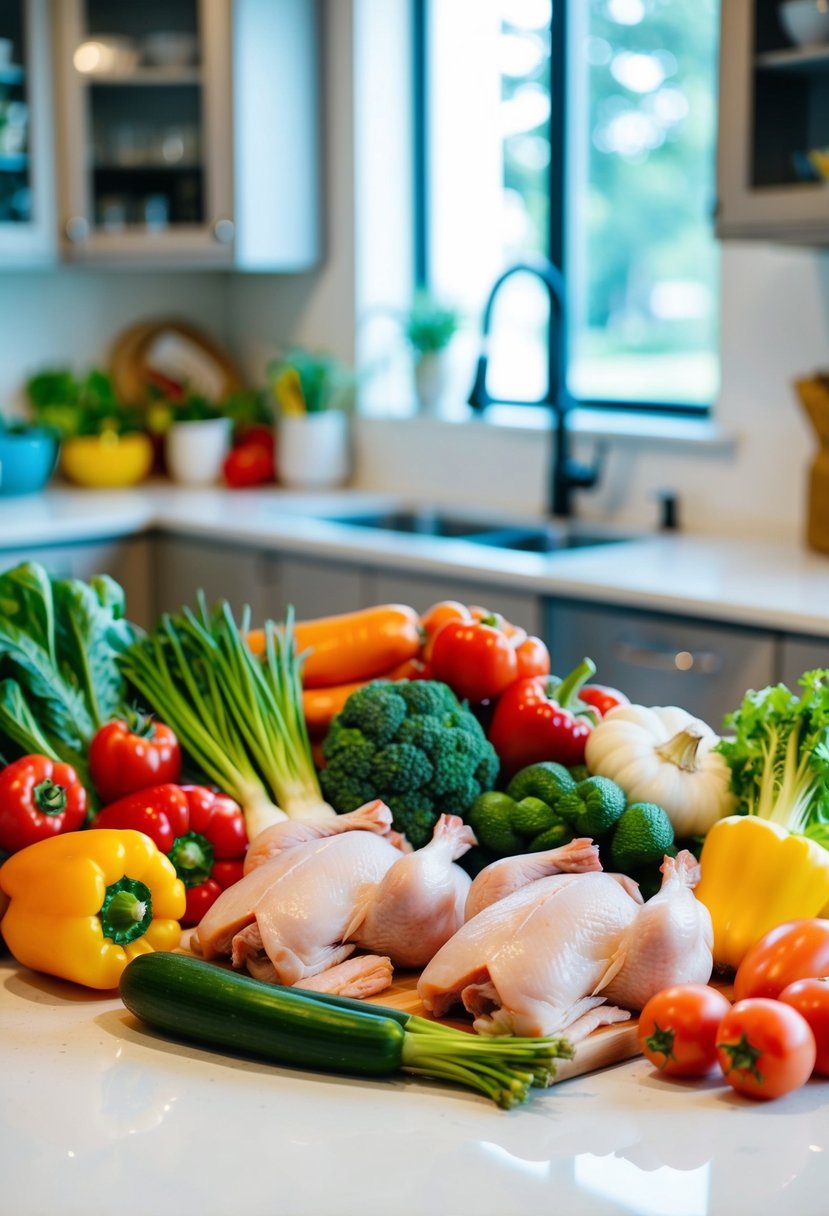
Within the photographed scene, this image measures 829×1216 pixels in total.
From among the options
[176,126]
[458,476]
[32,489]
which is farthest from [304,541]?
[176,126]

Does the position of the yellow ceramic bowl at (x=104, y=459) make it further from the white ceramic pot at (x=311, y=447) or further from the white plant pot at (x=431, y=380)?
the white plant pot at (x=431, y=380)

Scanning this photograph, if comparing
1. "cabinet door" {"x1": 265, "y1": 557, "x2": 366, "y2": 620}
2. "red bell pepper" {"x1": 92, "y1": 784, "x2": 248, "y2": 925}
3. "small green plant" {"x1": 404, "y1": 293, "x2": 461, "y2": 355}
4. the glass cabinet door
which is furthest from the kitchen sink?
"red bell pepper" {"x1": 92, "y1": 784, "x2": 248, "y2": 925}

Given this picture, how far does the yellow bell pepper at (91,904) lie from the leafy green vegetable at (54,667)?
0.67 ft

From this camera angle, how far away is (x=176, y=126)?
4.16 meters

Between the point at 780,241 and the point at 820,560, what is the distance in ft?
2.06

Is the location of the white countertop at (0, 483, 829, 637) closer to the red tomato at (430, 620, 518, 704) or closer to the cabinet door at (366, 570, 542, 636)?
the cabinet door at (366, 570, 542, 636)

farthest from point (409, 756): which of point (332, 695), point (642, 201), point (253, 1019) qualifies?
point (642, 201)

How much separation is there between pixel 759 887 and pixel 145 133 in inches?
135

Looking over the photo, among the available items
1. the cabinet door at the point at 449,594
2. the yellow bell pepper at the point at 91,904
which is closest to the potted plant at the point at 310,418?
the cabinet door at the point at 449,594

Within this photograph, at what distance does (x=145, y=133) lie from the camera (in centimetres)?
420

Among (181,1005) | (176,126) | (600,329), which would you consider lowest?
(181,1005)

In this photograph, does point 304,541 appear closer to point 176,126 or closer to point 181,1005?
point 176,126

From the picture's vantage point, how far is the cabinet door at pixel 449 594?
9.98 ft

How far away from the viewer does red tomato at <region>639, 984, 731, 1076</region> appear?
1.12 meters
